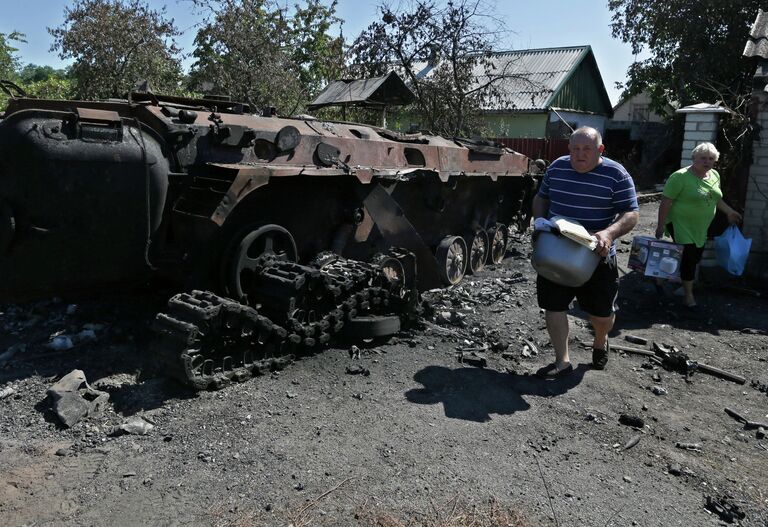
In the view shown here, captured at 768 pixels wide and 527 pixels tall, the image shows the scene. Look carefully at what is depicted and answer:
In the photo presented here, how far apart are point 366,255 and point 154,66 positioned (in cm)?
1270

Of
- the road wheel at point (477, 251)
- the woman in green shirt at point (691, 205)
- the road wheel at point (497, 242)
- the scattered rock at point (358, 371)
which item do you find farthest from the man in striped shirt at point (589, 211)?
the road wheel at point (497, 242)

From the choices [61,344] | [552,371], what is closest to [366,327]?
[552,371]

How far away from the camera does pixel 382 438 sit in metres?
4.51

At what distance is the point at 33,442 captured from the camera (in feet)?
14.5

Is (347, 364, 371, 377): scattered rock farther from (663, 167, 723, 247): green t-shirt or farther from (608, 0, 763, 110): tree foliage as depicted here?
(608, 0, 763, 110): tree foliage

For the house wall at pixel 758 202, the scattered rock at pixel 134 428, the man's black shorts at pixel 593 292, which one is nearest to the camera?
the scattered rock at pixel 134 428

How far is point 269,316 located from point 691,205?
4.92 metres

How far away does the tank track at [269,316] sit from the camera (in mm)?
4887

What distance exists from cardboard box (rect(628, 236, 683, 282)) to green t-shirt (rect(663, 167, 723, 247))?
0.21 m

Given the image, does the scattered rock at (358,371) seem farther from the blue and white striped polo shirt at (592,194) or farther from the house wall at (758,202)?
the house wall at (758,202)

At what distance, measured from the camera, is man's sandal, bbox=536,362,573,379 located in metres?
5.62

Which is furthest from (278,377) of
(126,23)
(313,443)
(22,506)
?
(126,23)

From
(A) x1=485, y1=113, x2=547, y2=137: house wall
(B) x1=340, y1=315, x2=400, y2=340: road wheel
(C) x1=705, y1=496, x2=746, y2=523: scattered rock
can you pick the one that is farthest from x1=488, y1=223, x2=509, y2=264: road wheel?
(A) x1=485, y1=113, x2=547, y2=137: house wall

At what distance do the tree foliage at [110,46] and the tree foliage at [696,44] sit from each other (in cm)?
1495
